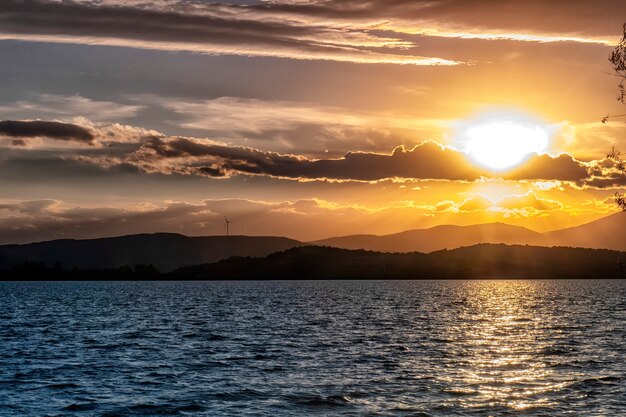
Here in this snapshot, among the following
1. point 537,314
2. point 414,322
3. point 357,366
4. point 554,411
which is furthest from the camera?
point 537,314

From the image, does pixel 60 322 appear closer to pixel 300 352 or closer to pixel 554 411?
pixel 300 352

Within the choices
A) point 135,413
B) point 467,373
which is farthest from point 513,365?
point 135,413

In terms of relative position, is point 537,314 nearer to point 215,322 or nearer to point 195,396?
point 215,322

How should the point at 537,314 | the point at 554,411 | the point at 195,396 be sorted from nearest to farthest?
1. the point at 554,411
2. the point at 195,396
3. the point at 537,314

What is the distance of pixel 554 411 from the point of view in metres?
53.7

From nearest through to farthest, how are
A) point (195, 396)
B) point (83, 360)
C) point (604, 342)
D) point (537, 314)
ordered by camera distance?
point (195, 396) < point (83, 360) < point (604, 342) < point (537, 314)

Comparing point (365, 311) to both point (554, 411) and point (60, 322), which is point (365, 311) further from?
point (554, 411)

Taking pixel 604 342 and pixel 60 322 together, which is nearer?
pixel 604 342

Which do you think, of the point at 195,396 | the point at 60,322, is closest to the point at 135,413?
the point at 195,396

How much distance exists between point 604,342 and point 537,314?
6406 cm

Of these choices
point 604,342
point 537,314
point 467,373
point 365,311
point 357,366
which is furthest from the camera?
point 365,311

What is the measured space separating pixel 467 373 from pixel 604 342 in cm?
3335

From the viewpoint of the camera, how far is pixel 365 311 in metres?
172

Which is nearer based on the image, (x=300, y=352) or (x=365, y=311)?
(x=300, y=352)
